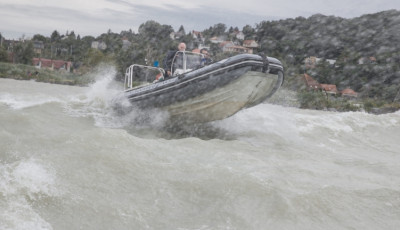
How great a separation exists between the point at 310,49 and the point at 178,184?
3186 inches

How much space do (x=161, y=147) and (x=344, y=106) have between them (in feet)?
89.5

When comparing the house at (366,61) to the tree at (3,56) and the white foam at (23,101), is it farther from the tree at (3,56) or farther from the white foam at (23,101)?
the white foam at (23,101)

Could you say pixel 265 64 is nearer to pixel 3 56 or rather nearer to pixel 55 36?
→ pixel 3 56

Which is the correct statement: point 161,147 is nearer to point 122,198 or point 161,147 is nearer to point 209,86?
point 122,198

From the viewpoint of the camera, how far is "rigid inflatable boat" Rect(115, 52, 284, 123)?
7047mm

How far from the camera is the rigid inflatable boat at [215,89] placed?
705cm

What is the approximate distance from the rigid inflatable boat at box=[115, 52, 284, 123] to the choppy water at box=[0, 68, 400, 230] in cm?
133

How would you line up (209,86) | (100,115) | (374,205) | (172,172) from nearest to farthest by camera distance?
(374,205) → (172,172) → (209,86) → (100,115)

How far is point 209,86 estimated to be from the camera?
23.7ft

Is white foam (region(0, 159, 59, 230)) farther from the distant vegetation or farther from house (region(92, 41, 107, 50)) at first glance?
house (region(92, 41, 107, 50))

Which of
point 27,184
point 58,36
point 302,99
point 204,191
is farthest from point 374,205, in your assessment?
point 58,36

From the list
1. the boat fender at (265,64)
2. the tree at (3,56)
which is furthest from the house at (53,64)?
the boat fender at (265,64)

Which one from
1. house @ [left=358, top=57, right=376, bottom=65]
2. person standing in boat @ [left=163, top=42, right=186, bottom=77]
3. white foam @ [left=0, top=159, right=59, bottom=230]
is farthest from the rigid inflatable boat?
house @ [left=358, top=57, right=376, bottom=65]

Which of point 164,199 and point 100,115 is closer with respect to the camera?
point 164,199
